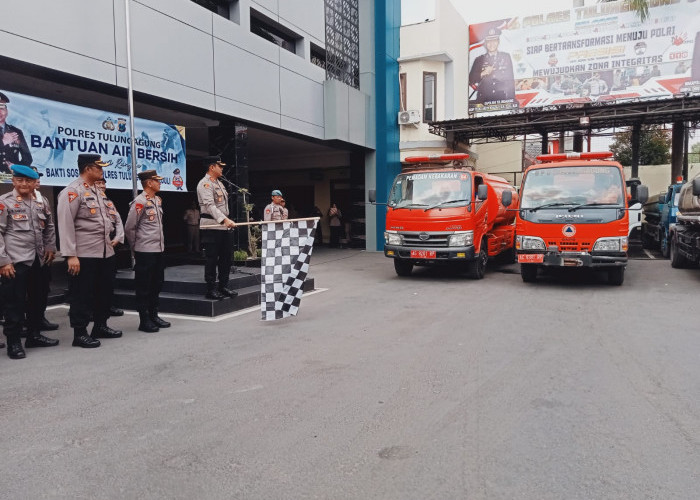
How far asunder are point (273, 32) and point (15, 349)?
424 inches

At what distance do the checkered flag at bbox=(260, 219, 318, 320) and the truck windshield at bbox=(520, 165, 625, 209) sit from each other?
4997 millimetres

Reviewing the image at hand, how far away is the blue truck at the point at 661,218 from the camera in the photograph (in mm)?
13813

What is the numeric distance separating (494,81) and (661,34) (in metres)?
5.88

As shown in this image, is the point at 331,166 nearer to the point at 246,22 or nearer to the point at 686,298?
the point at 246,22

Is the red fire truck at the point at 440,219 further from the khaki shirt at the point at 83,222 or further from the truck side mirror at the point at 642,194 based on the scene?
the khaki shirt at the point at 83,222

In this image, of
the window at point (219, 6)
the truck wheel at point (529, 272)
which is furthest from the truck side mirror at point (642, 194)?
the window at point (219, 6)

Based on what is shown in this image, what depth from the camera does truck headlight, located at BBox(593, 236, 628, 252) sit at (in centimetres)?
886

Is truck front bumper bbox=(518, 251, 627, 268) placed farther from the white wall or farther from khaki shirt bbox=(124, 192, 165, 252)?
the white wall

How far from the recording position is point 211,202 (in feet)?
22.6

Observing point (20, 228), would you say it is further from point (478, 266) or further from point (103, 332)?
point (478, 266)

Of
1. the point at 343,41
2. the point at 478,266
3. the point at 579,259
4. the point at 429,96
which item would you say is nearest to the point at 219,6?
the point at 343,41

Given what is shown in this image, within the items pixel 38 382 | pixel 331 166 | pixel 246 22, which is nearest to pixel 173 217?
pixel 331 166

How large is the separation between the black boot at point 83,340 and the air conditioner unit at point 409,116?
1451 centimetres

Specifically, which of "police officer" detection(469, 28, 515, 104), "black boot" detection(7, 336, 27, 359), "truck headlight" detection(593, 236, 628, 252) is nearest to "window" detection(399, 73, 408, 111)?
"police officer" detection(469, 28, 515, 104)
